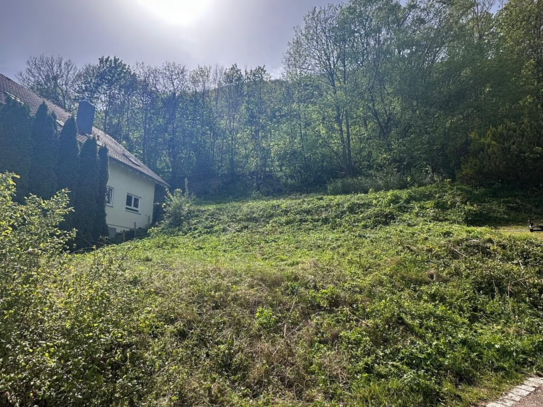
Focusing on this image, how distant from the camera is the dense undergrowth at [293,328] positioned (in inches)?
111

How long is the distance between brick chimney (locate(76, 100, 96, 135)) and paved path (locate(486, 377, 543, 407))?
18.0 meters

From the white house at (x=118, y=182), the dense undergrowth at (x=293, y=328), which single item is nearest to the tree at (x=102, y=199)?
the white house at (x=118, y=182)

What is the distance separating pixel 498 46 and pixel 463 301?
16.3m

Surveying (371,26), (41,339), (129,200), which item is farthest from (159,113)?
(41,339)

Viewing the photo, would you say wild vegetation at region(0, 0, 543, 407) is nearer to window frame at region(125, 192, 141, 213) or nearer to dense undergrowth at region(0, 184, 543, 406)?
dense undergrowth at region(0, 184, 543, 406)

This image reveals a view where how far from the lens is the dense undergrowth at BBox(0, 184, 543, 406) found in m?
2.81

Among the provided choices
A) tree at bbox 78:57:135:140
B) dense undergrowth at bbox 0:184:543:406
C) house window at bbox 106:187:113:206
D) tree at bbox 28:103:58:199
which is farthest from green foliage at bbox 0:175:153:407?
tree at bbox 78:57:135:140

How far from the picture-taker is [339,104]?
58.2 ft

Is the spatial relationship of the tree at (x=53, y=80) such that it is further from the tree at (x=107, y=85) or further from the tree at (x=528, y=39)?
the tree at (x=528, y=39)

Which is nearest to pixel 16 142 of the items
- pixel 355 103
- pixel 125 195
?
pixel 125 195

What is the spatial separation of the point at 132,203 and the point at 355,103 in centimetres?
1409

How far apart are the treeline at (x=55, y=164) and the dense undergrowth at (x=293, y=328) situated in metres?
5.96

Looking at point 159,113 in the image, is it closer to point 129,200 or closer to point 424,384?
point 129,200

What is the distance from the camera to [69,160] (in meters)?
11.6
